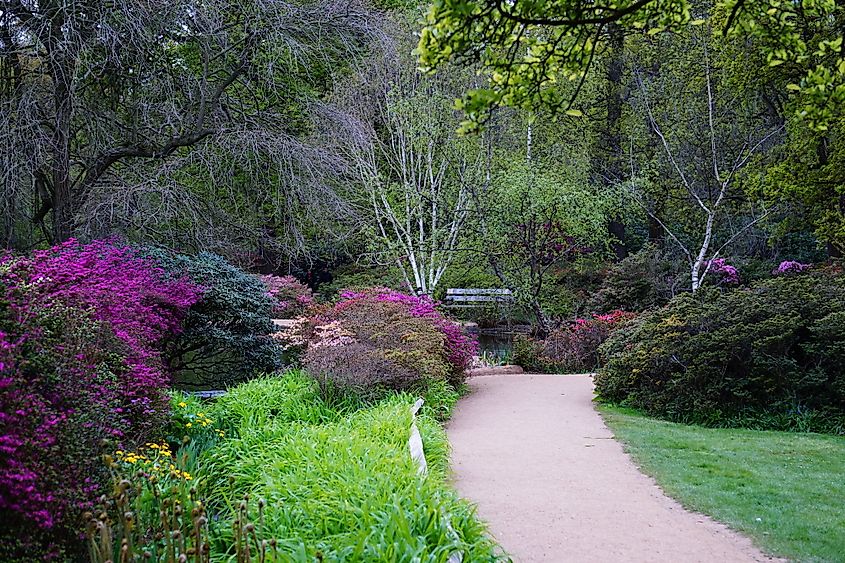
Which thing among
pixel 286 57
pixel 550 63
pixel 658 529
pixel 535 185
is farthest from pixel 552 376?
pixel 550 63

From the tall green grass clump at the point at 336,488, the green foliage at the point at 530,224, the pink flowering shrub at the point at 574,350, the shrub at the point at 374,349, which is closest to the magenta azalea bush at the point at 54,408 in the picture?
the tall green grass clump at the point at 336,488

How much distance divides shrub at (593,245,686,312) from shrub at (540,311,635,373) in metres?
2.49

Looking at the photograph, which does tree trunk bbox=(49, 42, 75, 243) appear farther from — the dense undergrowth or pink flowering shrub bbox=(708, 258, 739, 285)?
pink flowering shrub bbox=(708, 258, 739, 285)

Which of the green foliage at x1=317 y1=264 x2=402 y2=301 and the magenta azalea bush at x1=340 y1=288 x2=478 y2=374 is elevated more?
the green foliage at x1=317 y1=264 x2=402 y2=301

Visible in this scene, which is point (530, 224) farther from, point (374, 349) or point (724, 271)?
point (374, 349)

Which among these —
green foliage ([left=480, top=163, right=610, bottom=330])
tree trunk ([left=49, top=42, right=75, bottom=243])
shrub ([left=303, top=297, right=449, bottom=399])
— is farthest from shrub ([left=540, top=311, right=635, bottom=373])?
tree trunk ([left=49, top=42, right=75, bottom=243])

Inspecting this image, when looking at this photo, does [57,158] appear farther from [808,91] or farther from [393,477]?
[808,91]

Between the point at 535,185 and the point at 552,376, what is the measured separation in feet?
14.0

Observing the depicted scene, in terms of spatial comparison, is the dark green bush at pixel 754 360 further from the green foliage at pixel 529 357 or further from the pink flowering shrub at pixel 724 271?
the pink flowering shrub at pixel 724 271

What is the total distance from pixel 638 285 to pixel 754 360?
335 inches

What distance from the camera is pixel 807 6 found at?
11.8 ft

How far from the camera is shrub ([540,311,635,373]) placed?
565 inches

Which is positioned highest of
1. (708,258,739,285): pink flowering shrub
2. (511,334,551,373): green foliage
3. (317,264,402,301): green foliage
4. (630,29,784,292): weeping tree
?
(630,29,784,292): weeping tree

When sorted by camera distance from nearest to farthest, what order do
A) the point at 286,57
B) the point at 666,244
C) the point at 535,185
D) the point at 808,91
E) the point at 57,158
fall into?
1. the point at 808,91
2. the point at 57,158
3. the point at 286,57
4. the point at 535,185
5. the point at 666,244
